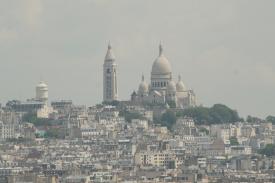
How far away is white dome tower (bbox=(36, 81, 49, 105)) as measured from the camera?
593 feet

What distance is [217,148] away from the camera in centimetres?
15088

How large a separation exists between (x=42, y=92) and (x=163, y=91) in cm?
952

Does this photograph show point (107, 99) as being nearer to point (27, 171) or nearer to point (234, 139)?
point (234, 139)

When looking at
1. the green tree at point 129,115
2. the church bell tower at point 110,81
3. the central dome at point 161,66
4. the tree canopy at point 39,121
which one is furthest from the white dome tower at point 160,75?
the tree canopy at point 39,121

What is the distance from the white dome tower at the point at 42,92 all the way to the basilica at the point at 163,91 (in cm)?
646

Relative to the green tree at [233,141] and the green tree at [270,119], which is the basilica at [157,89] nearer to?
the green tree at [270,119]

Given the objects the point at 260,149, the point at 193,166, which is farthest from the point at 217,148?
the point at 193,166

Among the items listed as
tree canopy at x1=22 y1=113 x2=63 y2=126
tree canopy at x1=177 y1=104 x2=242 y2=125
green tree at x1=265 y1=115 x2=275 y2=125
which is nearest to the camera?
tree canopy at x1=22 y1=113 x2=63 y2=126

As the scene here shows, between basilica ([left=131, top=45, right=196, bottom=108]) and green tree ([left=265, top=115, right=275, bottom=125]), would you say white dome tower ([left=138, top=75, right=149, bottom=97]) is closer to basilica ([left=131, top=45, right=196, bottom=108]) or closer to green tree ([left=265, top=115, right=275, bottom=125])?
basilica ([left=131, top=45, right=196, bottom=108])

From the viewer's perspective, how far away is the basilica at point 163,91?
177250 mm

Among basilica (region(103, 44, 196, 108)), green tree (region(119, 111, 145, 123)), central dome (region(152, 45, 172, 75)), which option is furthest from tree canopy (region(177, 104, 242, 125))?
central dome (region(152, 45, 172, 75))

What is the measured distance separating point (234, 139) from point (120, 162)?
1274 inches

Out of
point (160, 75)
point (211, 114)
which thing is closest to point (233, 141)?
point (211, 114)

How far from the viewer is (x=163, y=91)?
179750mm
